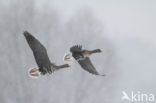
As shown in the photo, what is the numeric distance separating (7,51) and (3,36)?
30.1 inches

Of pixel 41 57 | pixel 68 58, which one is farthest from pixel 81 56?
pixel 41 57

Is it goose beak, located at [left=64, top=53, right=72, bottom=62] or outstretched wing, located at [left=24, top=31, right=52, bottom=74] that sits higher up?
outstretched wing, located at [left=24, top=31, right=52, bottom=74]

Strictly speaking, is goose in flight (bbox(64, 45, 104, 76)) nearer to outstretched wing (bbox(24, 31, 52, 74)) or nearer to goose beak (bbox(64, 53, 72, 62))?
goose beak (bbox(64, 53, 72, 62))

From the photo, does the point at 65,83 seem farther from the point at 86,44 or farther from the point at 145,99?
the point at 145,99

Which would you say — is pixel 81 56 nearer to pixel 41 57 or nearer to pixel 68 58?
pixel 68 58

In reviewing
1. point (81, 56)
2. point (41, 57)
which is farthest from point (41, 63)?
point (81, 56)

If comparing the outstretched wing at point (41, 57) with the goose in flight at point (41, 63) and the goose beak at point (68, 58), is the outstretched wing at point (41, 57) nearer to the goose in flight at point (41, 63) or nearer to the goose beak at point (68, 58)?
the goose in flight at point (41, 63)

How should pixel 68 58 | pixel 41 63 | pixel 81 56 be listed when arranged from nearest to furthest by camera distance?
pixel 41 63
pixel 68 58
pixel 81 56

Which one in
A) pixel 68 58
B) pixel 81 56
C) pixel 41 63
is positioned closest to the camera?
pixel 41 63

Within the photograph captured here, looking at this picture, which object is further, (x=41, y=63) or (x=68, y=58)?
(x=68, y=58)

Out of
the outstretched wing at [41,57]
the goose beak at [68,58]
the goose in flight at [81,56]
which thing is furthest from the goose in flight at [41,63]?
the goose in flight at [81,56]

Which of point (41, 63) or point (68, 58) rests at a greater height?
point (41, 63)

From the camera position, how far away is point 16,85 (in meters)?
19.2

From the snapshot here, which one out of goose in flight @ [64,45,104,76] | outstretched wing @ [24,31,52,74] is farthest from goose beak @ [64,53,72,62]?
outstretched wing @ [24,31,52,74]
